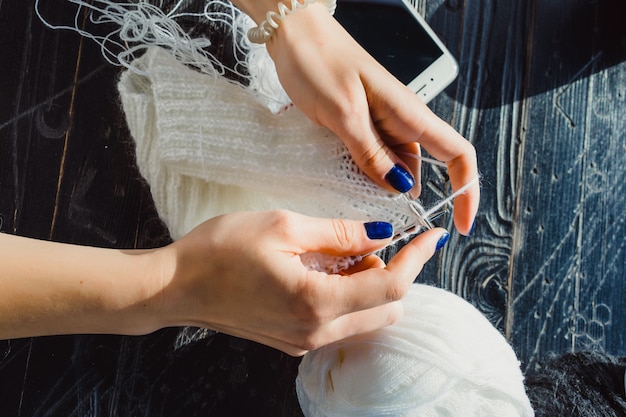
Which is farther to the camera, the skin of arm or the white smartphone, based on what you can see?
the white smartphone

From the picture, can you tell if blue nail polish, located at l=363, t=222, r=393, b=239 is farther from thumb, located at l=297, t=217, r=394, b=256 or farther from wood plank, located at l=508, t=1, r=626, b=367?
wood plank, located at l=508, t=1, r=626, b=367

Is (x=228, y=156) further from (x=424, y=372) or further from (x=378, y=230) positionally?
(x=424, y=372)

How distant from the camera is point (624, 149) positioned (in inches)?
32.1

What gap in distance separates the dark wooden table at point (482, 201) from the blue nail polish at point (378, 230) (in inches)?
9.8

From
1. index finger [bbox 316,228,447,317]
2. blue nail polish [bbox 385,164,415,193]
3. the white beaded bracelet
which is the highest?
the white beaded bracelet

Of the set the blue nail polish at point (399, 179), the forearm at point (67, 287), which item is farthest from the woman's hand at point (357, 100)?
the forearm at point (67, 287)

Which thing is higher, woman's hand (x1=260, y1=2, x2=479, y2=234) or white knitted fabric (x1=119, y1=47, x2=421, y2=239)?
woman's hand (x1=260, y1=2, x2=479, y2=234)

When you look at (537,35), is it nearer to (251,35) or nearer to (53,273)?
(251,35)

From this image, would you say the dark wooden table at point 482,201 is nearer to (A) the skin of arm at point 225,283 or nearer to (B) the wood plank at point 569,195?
(B) the wood plank at point 569,195

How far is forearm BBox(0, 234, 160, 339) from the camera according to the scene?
52 centimetres

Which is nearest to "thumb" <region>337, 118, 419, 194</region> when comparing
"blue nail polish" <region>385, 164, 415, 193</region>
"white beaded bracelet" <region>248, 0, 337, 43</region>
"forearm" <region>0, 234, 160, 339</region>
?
"blue nail polish" <region>385, 164, 415, 193</region>

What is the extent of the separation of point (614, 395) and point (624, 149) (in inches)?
15.1

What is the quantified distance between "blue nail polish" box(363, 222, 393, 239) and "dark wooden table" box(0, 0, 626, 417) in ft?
0.82

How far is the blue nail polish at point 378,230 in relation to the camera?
1.80 ft
